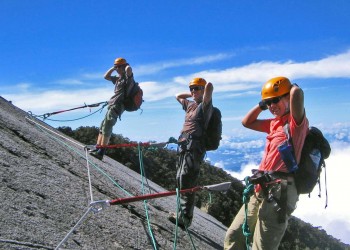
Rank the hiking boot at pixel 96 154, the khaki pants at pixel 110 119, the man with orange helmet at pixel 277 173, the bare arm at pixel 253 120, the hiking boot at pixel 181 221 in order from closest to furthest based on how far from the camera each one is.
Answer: the man with orange helmet at pixel 277 173 → the bare arm at pixel 253 120 → the hiking boot at pixel 181 221 → the khaki pants at pixel 110 119 → the hiking boot at pixel 96 154

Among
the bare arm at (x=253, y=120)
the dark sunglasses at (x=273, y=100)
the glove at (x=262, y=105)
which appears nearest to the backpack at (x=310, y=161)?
the dark sunglasses at (x=273, y=100)

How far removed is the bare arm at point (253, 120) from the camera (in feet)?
17.2

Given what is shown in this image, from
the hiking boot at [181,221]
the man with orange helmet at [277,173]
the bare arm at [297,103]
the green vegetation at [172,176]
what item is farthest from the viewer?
the green vegetation at [172,176]

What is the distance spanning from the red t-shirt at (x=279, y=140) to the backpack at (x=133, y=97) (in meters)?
5.70

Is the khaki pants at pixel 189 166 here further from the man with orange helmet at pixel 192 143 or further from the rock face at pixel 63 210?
the rock face at pixel 63 210

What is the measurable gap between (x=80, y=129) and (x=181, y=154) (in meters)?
17.2

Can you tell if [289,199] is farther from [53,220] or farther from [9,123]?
[9,123]

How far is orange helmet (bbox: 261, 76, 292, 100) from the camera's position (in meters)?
4.48

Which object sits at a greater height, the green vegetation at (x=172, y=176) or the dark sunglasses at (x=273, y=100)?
the dark sunglasses at (x=273, y=100)

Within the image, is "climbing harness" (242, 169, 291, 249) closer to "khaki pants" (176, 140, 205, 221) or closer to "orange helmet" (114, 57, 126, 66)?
"khaki pants" (176, 140, 205, 221)

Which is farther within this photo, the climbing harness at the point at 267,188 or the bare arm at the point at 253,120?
the bare arm at the point at 253,120

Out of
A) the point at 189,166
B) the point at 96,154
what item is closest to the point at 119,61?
the point at 96,154

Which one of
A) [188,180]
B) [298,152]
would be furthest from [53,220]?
[298,152]

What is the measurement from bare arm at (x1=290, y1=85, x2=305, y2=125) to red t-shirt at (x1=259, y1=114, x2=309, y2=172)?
0.25 ft
